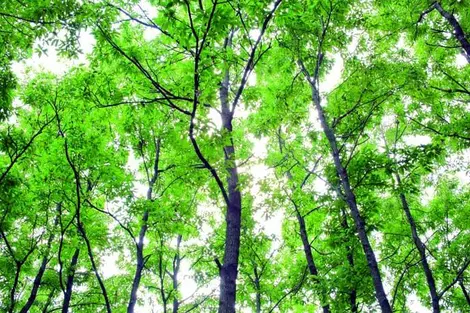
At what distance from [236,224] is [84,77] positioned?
222 inches

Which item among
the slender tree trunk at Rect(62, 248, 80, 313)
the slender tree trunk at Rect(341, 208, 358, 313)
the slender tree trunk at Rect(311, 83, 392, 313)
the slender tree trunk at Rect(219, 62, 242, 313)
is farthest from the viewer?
the slender tree trunk at Rect(62, 248, 80, 313)

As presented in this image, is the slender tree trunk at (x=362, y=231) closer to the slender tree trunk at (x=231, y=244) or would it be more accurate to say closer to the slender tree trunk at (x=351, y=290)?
the slender tree trunk at (x=351, y=290)

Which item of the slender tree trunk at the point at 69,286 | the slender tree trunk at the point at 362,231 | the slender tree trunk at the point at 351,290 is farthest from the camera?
the slender tree trunk at the point at 69,286

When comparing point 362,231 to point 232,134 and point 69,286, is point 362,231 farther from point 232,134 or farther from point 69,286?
point 69,286

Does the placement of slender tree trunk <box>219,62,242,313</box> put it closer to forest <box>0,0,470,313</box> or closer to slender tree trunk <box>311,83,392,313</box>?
forest <box>0,0,470,313</box>

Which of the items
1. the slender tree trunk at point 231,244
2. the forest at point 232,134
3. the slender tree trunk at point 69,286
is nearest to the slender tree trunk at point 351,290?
the forest at point 232,134

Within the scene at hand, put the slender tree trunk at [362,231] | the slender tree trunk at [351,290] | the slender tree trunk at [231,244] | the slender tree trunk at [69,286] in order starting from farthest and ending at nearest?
the slender tree trunk at [69,286] < the slender tree trunk at [351,290] < the slender tree trunk at [362,231] < the slender tree trunk at [231,244]

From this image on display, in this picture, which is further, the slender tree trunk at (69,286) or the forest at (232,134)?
the slender tree trunk at (69,286)

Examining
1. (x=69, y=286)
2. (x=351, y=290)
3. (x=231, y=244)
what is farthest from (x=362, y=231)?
(x=69, y=286)

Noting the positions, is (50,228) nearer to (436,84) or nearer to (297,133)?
(297,133)

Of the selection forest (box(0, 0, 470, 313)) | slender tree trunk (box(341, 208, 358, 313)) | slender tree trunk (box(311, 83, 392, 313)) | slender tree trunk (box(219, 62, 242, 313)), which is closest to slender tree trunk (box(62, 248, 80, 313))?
forest (box(0, 0, 470, 313))

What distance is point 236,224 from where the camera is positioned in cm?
595

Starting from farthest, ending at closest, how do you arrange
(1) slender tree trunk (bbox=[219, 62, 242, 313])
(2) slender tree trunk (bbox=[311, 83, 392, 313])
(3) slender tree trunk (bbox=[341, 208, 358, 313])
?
(3) slender tree trunk (bbox=[341, 208, 358, 313]) → (2) slender tree trunk (bbox=[311, 83, 392, 313]) → (1) slender tree trunk (bbox=[219, 62, 242, 313])

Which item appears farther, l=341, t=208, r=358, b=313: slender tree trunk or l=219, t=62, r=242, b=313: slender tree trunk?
l=341, t=208, r=358, b=313: slender tree trunk
